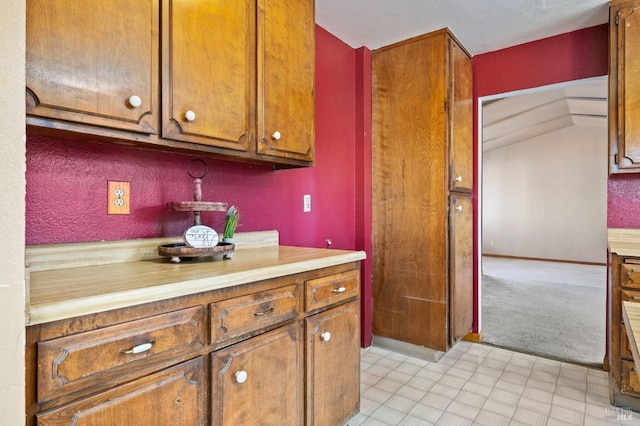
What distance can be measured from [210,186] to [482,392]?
2.01 metres

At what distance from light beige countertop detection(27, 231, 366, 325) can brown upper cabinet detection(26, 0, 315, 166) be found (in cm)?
43

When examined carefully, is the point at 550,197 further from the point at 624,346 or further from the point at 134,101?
the point at 134,101

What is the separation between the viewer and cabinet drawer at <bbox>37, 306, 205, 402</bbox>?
2.55 feet

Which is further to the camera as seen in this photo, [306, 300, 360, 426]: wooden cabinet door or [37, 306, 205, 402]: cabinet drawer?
[306, 300, 360, 426]: wooden cabinet door

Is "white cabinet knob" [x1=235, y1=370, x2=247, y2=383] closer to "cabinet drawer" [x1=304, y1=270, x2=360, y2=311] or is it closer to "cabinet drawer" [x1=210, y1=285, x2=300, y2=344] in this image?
"cabinet drawer" [x1=210, y1=285, x2=300, y2=344]

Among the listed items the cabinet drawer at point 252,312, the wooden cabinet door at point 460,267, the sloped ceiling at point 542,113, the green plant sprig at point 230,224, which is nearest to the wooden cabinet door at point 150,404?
the cabinet drawer at point 252,312

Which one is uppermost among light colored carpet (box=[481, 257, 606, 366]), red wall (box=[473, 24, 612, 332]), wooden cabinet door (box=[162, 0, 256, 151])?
red wall (box=[473, 24, 612, 332])

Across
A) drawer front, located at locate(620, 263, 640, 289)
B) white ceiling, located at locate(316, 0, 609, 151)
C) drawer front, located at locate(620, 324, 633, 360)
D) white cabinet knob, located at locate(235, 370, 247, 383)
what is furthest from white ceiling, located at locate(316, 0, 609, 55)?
white cabinet knob, located at locate(235, 370, 247, 383)

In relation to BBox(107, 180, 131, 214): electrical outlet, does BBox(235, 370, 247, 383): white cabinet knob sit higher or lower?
lower

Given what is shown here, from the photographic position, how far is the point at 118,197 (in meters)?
1.45

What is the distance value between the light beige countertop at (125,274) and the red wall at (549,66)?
2.03 metres

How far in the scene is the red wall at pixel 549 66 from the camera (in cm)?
244

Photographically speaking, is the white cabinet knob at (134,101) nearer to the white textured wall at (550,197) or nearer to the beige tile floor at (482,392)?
the beige tile floor at (482,392)

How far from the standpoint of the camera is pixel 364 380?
7.63 ft
